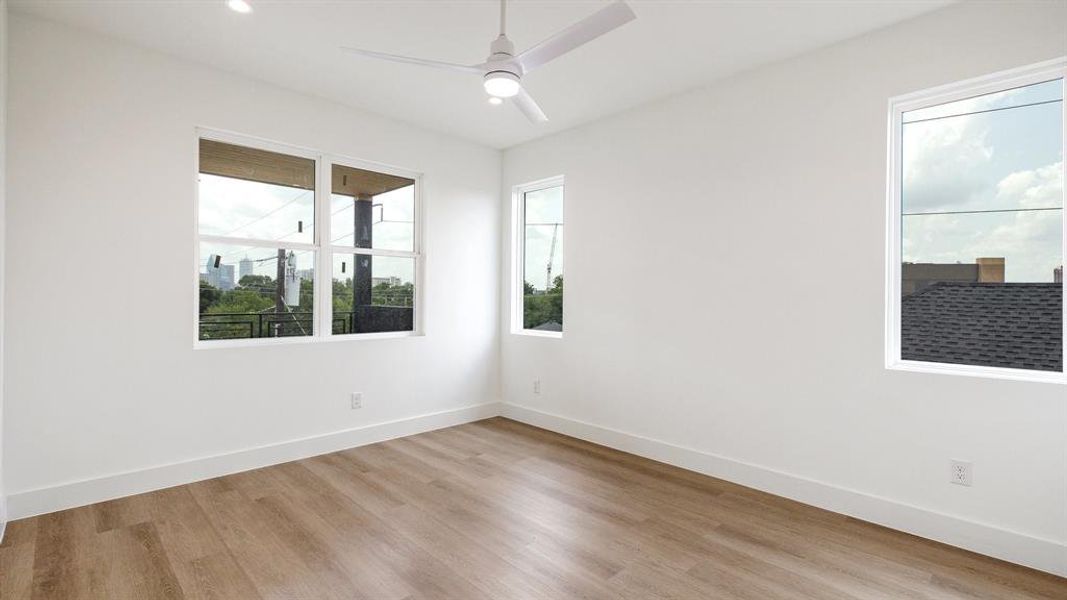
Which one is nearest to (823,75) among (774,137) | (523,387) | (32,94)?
(774,137)

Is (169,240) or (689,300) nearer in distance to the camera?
(169,240)

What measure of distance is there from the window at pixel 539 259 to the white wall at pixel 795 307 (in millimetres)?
288

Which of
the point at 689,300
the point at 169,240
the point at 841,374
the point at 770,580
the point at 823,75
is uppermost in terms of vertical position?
the point at 823,75

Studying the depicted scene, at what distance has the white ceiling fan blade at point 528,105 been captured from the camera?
2438 mm

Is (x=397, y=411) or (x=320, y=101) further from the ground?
(x=320, y=101)

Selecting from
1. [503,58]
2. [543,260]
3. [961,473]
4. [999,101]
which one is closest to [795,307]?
[961,473]

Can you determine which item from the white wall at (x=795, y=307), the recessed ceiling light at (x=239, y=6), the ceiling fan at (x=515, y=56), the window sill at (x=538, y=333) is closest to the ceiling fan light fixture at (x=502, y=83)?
the ceiling fan at (x=515, y=56)

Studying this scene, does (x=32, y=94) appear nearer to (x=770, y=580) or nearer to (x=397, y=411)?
(x=397, y=411)

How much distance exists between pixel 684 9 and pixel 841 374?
2.27 metres

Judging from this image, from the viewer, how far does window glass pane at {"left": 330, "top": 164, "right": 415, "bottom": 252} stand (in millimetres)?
4199

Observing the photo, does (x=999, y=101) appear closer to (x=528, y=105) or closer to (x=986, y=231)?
(x=986, y=231)

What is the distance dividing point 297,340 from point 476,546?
89.6 inches

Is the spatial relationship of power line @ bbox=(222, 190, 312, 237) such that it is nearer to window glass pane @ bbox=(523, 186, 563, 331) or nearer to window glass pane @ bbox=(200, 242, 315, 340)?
window glass pane @ bbox=(200, 242, 315, 340)

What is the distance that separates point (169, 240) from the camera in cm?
329
